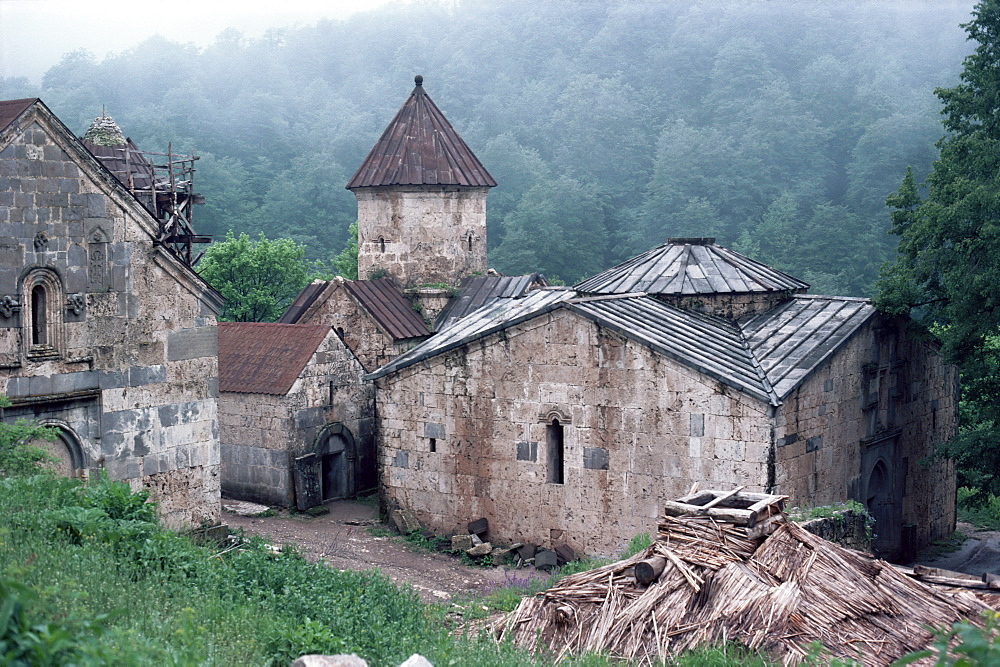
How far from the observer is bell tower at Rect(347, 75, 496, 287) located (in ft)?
70.4

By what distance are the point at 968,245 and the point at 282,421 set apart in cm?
1064

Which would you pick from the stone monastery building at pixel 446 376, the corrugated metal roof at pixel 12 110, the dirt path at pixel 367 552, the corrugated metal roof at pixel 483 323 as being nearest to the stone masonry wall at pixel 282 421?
the stone monastery building at pixel 446 376

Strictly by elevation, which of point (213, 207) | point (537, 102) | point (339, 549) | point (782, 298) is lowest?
point (339, 549)

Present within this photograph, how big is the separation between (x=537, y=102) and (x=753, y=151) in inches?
660

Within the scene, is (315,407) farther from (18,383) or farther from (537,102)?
(537,102)

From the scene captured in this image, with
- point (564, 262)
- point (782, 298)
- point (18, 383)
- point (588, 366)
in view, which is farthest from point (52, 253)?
point (564, 262)

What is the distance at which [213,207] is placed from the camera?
5544cm

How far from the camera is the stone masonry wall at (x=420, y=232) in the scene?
21.6 m

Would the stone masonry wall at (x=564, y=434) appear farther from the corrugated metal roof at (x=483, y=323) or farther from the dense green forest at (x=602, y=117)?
the dense green forest at (x=602, y=117)

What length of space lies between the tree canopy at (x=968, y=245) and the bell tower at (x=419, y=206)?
885 cm

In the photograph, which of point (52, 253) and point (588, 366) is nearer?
point (52, 253)

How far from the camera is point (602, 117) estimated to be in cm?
6244

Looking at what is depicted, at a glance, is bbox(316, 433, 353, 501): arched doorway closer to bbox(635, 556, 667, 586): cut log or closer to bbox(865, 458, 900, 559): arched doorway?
bbox(865, 458, 900, 559): arched doorway

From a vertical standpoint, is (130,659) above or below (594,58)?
below
